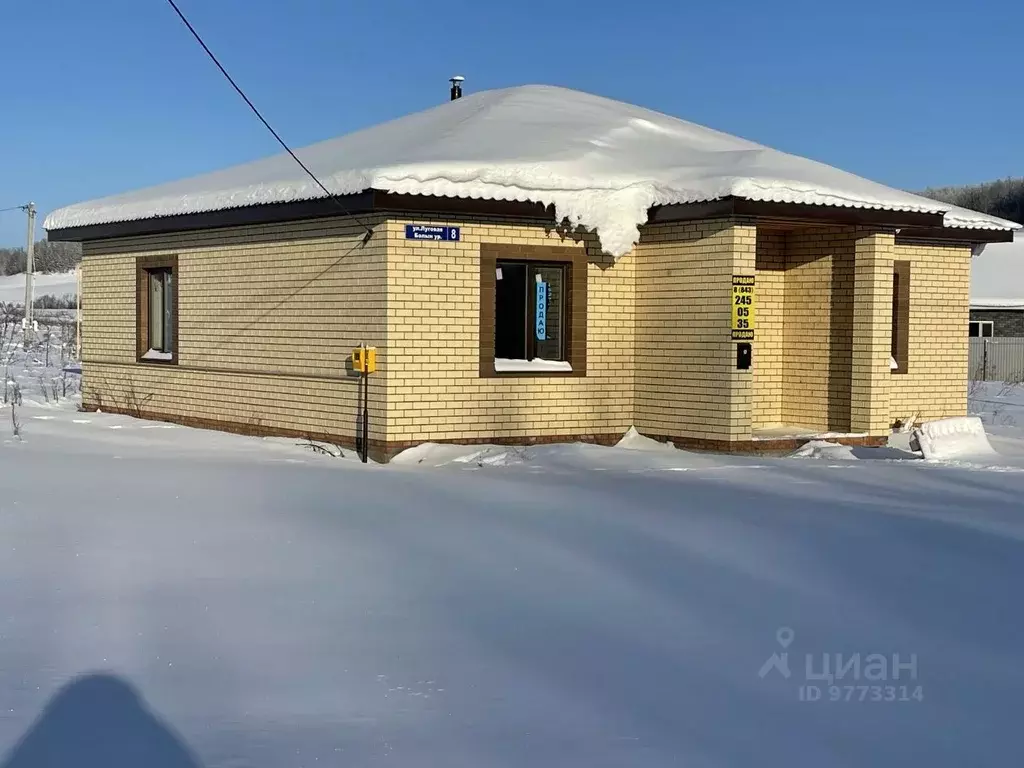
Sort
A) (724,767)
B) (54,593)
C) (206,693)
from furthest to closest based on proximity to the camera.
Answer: (54,593), (206,693), (724,767)

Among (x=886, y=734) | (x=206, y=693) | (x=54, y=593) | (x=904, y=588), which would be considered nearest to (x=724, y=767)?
(x=886, y=734)

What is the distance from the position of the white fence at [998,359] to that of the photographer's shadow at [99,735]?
3245 cm

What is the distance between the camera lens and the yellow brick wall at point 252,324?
497 inches

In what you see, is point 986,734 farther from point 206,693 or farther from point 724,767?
point 206,693

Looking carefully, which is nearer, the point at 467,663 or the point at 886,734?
the point at 886,734

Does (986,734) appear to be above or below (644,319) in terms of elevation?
below

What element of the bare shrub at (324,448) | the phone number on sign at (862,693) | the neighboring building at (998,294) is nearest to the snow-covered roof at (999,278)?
the neighboring building at (998,294)

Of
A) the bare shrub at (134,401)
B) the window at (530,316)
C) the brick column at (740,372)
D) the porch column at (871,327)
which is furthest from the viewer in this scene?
the bare shrub at (134,401)

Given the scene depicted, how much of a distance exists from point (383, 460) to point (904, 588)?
663 cm

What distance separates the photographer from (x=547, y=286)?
42.9 feet

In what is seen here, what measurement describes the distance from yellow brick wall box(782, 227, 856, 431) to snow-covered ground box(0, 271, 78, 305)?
264 ft

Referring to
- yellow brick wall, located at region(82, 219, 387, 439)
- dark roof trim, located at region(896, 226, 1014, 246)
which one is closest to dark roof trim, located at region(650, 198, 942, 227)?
dark roof trim, located at region(896, 226, 1014, 246)

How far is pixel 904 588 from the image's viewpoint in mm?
6633

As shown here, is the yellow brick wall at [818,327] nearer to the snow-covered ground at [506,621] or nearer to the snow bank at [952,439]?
the snow bank at [952,439]
